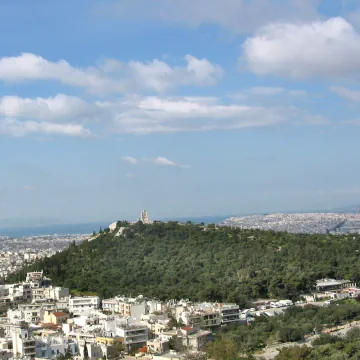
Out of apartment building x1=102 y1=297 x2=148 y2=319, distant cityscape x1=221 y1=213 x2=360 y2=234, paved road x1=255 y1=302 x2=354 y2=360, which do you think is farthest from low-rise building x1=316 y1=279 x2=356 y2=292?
distant cityscape x1=221 y1=213 x2=360 y2=234

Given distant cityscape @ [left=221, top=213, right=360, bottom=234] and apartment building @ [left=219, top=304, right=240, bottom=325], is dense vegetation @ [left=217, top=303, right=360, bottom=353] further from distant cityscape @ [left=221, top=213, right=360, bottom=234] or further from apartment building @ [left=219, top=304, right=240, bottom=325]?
distant cityscape @ [left=221, top=213, right=360, bottom=234]

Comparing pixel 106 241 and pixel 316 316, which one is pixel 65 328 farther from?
pixel 106 241

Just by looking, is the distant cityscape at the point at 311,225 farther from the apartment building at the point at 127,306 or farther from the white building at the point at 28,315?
the white building at the point at 28,315

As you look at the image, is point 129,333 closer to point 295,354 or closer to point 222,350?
point 222,350

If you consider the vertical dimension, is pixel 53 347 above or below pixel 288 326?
above

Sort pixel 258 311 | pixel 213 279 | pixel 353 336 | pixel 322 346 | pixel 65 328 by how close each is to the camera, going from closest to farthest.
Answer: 1. pixel 322 346
2. pixel 353 336
3. pixel 65 328
4. pixel 258 311
5. pixel 213 279

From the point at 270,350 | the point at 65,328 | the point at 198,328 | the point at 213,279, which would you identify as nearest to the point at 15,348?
the point at 65,328

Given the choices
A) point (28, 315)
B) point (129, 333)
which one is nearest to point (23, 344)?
point (129, 333)

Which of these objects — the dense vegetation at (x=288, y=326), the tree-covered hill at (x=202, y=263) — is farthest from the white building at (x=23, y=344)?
the tree-covered hill at (x=202, y=263)
